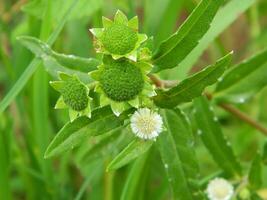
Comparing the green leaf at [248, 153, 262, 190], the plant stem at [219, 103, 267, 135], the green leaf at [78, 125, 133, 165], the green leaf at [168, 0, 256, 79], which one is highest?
the green leaf at [168, 0, 256, 79]

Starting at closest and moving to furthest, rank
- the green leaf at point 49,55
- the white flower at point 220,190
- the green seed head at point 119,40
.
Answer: the green seed head at point 119,40
the green leaf at point 49,55
the white flower at point 220,190

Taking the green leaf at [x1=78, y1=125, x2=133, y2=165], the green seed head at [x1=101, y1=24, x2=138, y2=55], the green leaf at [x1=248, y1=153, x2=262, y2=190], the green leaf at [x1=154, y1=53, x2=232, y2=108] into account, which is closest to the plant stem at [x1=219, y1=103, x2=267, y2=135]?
the green leaf at [x1=248, y1=153, x2=262, y2=190]

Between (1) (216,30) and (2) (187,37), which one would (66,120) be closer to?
(1) (216,30)

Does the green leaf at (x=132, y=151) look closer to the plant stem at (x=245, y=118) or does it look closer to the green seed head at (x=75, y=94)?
the green seed head at (x=75, y=94)

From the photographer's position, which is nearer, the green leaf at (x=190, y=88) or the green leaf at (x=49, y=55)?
the green leaf at (x=190, y=88)

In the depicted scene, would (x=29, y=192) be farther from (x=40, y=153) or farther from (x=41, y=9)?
(x=41, y=9)

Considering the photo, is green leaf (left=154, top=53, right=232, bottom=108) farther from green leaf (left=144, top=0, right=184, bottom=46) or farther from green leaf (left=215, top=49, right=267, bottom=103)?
green leaf (left=144, top=0, right=184, bottom=46)

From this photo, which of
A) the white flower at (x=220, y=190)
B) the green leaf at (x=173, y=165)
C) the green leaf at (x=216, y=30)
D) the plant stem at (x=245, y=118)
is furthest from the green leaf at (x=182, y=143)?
the green leaf at (x=216, y=30)
